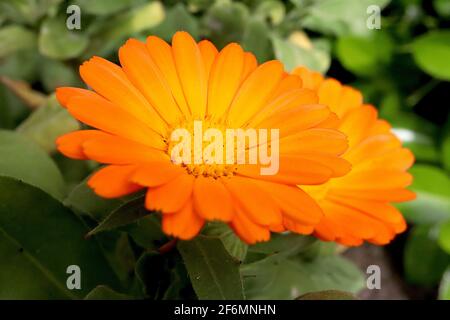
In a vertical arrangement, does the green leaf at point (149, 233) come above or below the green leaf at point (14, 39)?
below

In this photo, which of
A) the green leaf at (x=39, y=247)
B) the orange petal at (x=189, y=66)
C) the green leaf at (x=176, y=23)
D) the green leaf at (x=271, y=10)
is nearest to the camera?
the orange petal at (x=189, y=66)

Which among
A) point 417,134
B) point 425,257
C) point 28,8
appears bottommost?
point 425,257

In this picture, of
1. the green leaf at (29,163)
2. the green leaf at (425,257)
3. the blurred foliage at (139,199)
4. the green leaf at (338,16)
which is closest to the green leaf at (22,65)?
the blurred foliage at (139,199)

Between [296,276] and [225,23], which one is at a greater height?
[225,23]

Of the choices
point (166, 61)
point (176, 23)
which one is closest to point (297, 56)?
point (176, 23)

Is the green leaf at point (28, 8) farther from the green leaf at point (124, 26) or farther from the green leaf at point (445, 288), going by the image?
the green leaf at point (445, 288)

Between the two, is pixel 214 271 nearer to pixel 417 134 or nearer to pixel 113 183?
pixel 113 183
